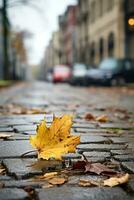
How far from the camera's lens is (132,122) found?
656cm

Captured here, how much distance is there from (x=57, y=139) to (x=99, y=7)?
1768 inches

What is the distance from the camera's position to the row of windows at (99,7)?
42247 millimetres

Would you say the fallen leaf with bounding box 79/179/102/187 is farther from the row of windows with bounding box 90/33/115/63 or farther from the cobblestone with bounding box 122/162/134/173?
the row of windows with bounding box 90/33/115/63

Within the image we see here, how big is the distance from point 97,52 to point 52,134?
146ft

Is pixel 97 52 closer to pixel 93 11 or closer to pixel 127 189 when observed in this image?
pixel 93 11

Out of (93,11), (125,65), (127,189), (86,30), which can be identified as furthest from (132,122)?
(86,30)

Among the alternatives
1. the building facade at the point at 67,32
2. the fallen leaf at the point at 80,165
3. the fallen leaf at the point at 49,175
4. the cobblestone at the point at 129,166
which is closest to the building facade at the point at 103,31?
the building facade at the point at 67,32

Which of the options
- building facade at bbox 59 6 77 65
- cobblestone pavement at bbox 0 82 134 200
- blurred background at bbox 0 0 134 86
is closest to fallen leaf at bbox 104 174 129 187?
cobblestone pavement at bbox 0 82 134 200

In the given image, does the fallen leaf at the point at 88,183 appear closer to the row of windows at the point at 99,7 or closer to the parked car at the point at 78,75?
the parked car at the point at 78,75

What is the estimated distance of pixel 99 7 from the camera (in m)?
47.2

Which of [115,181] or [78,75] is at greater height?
[78,75]

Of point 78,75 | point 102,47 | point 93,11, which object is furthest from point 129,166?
point 93,11

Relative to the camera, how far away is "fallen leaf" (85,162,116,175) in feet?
9.94

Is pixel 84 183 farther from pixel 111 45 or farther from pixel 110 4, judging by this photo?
pixel 110 4
